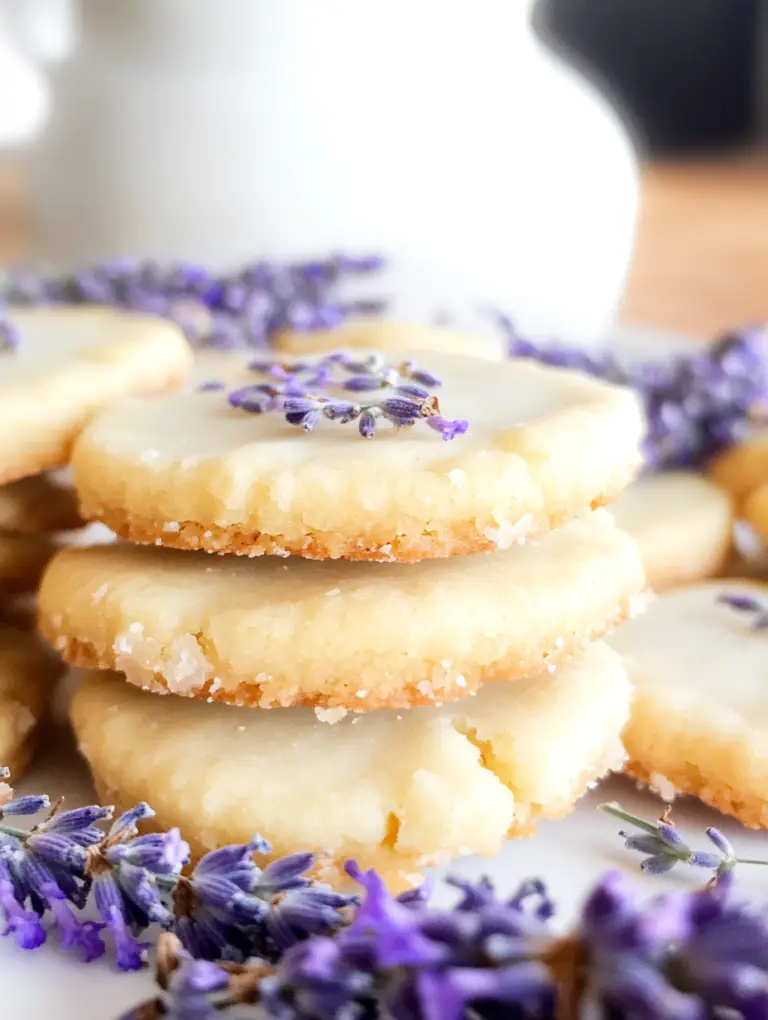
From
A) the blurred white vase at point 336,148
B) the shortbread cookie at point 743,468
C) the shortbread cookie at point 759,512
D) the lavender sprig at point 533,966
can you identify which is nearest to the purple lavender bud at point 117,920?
the lavender sprig at point 533,966

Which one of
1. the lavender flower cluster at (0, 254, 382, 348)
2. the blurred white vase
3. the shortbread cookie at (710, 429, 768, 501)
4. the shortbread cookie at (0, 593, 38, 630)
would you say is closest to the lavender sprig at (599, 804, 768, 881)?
the shortbread cookie at (0, 593, 38, 630)

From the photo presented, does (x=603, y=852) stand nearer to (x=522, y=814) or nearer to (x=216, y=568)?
(x=522, y=814)

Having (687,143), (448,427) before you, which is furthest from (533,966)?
(687,143)

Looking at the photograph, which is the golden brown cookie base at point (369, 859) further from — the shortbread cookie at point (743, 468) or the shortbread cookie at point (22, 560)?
the shortbread cookie at point (743, 468)

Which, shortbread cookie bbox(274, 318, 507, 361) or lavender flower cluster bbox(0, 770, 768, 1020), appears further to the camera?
shortbread cookie bbox(274, 318, 507, 361)

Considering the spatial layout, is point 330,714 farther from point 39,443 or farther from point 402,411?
point 39,443

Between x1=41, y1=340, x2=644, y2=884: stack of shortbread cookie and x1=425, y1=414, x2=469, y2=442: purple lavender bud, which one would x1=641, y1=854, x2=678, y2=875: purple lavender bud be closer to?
x1=41, y1=340, x2=644, y2=884: stack of shortbread cookie

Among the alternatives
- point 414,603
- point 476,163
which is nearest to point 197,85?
point 476,163
